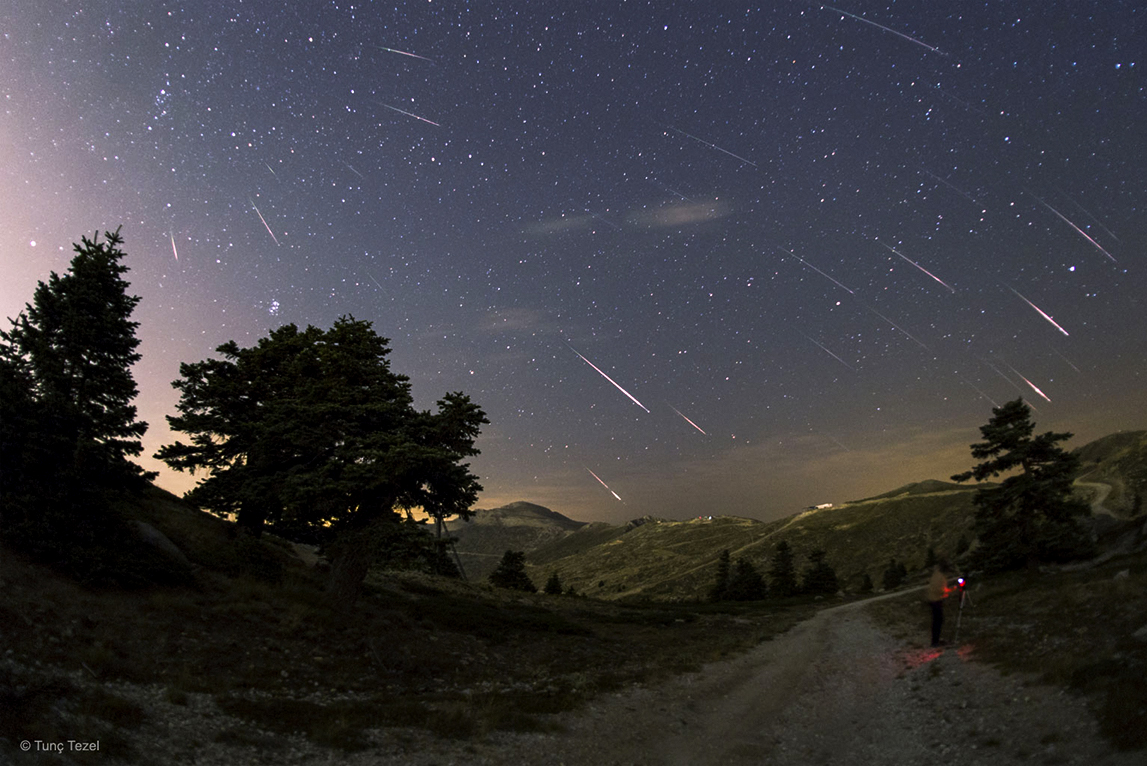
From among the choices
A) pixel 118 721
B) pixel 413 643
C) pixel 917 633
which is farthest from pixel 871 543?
pixel 118 721

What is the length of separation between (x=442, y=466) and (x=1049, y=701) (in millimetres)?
18152

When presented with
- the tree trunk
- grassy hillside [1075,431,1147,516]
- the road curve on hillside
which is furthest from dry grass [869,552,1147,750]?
grassy hillside [1075,431,1147,516]

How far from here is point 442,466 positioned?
21328 mm

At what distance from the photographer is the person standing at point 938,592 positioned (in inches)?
685

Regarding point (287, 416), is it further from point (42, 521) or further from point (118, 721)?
point (118, 721)

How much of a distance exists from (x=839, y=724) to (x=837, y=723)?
0.09m

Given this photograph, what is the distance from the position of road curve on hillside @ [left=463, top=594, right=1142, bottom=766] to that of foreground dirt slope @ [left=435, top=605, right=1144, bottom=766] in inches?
1.0

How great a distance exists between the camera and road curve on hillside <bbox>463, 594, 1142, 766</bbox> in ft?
30.2

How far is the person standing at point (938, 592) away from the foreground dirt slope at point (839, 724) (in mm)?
845

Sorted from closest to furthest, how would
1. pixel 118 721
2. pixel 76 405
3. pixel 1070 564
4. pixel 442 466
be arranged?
pixel 118 721, pixel 76 405, pixel 442 466, pixel 1070 564

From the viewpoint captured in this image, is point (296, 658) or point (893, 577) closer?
point (296, 658)

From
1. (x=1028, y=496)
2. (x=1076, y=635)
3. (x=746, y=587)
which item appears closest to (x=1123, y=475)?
(x=746, y=587)

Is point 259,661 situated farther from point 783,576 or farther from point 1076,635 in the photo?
point 783,576

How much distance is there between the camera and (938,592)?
1745 centimetres
